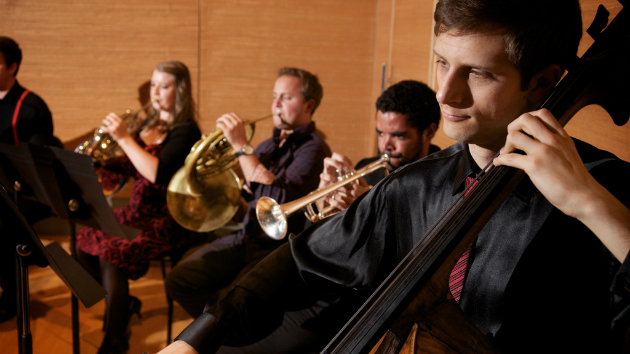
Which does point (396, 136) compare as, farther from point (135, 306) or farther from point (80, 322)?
point (80, 322)

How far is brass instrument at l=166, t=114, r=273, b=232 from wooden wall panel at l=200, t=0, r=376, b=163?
4.40 ft

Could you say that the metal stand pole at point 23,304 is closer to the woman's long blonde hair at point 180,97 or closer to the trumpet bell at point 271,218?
the trumpet bell at point 271,218

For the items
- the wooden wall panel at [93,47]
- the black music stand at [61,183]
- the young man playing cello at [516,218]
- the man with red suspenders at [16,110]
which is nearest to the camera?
the young man playing cello at [516,218]

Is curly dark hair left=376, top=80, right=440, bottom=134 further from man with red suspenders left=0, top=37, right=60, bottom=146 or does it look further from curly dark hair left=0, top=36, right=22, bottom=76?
curly dark hair left=0, top=36, right=22, bottom=76

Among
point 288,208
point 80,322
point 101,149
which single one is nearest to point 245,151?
point 288,208

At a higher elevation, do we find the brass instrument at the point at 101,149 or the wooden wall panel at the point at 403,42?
the wooden wall panel at the point at 403,42

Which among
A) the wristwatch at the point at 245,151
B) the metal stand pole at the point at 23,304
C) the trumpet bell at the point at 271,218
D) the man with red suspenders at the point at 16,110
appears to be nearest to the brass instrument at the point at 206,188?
the wristwatch at the point at 245,151

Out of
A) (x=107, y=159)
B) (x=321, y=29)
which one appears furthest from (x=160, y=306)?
(x=321, y=29)

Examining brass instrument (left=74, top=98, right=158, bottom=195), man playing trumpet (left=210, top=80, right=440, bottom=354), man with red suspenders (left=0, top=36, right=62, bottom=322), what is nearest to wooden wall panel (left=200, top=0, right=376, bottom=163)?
A: brass instrument (left=74, top=98, right=158, bottom=195)

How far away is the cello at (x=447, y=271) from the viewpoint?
65cm

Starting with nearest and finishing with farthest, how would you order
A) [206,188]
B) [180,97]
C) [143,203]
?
1. [206,188]
2. [143,203]
3. [180,97]

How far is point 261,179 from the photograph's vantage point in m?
2.18

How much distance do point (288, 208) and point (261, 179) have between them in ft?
1.82

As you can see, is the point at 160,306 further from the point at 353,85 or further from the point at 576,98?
the point at 576,98
